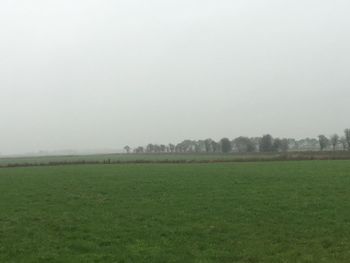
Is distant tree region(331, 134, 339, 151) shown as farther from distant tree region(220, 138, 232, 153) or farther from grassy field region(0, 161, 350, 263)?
grassy field region(0, 161, 350, 263)

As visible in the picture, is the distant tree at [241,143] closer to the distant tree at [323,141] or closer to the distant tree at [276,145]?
the distant tree at [276,145]

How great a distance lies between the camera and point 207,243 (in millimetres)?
15664

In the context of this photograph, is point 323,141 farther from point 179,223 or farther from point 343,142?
point 179,223

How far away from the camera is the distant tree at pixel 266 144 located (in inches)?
6496

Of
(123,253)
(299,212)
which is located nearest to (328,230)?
(299,212)

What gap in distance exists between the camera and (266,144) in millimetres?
166250

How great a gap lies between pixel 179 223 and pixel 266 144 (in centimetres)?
15071

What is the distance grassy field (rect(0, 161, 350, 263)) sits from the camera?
1430 centimetres

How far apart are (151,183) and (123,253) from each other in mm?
20094

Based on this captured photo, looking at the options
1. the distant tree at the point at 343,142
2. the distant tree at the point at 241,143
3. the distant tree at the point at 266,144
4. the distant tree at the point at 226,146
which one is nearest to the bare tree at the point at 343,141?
the distant tree at the point at 343,142

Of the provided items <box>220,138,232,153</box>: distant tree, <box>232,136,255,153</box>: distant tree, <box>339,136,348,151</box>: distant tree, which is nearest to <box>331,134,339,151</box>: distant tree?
<box>339,136,348,151</box>: distant tree

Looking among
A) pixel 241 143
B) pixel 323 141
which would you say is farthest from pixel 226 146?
pixel 323 141

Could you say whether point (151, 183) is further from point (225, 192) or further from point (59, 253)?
point (59, 253)

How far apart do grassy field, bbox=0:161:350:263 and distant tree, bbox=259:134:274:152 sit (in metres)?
135
